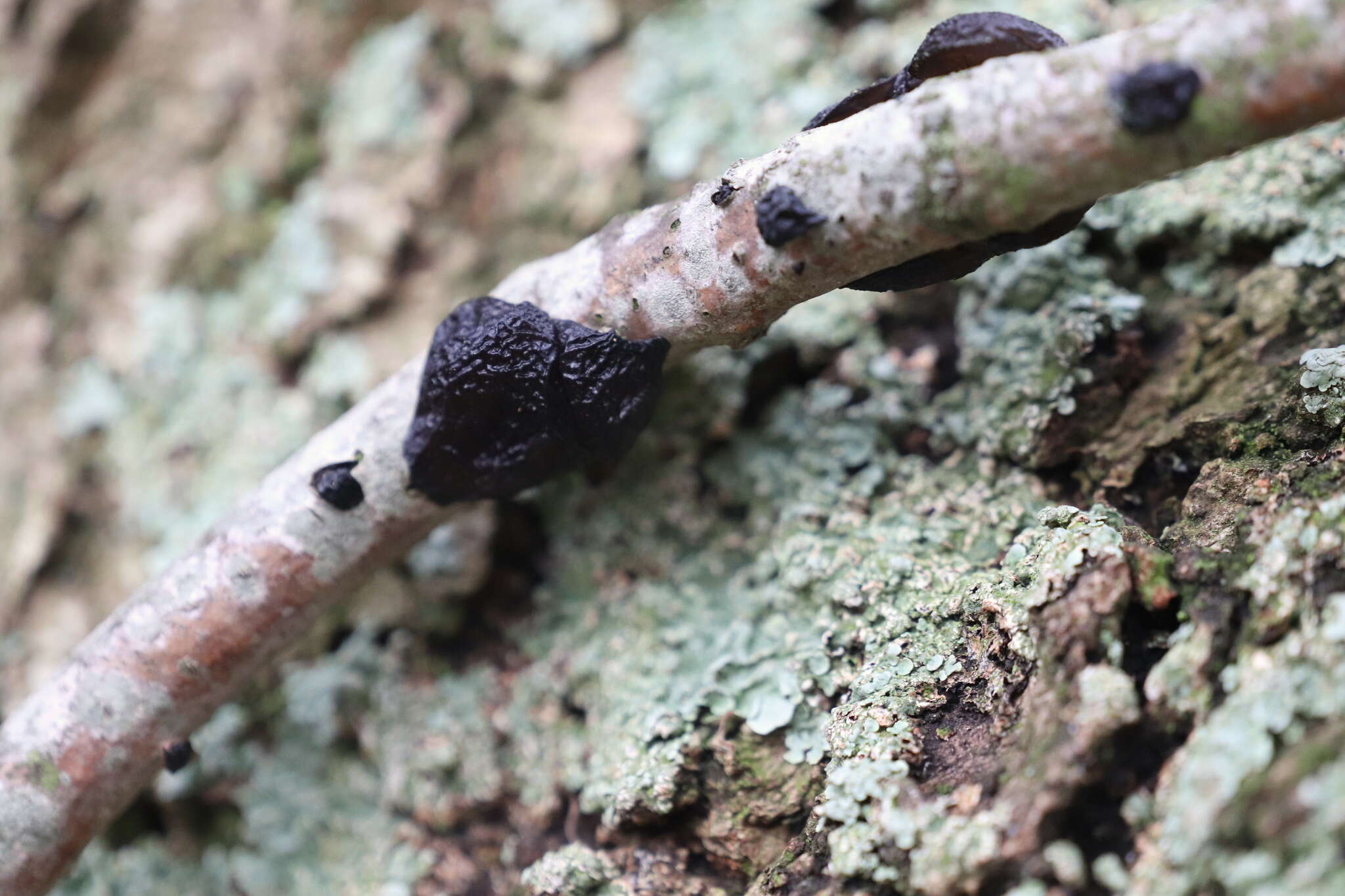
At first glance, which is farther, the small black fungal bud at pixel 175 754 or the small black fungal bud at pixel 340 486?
the small black fungal bud at pixel 175 754

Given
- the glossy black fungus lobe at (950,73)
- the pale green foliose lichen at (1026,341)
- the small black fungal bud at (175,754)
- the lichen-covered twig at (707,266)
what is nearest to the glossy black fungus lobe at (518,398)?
the lichen-covered twig at (707,266)

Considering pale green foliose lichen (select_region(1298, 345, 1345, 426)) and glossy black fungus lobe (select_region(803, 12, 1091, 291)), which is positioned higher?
glossy black fungus lobe (select_region(803, 12, 1091, 291))

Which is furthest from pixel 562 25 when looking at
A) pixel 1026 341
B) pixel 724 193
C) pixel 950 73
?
pixel 1026 341

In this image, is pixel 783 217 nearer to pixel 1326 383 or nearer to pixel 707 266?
pixel 707 266

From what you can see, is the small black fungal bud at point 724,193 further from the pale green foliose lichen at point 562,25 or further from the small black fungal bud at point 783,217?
the pale green foliose lichen at point 562,25

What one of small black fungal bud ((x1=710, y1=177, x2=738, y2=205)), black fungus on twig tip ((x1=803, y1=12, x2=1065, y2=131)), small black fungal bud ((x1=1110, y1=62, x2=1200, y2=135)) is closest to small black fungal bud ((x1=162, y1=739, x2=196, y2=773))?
small black fungal bud ((x1=710, y1=177, x2=738, y2=205))

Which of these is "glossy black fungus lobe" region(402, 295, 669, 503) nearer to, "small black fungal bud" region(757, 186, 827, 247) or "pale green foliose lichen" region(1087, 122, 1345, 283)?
"small black fungal bud" region(757, 186, 827, 247)

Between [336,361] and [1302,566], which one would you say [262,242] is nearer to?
[336,361]
